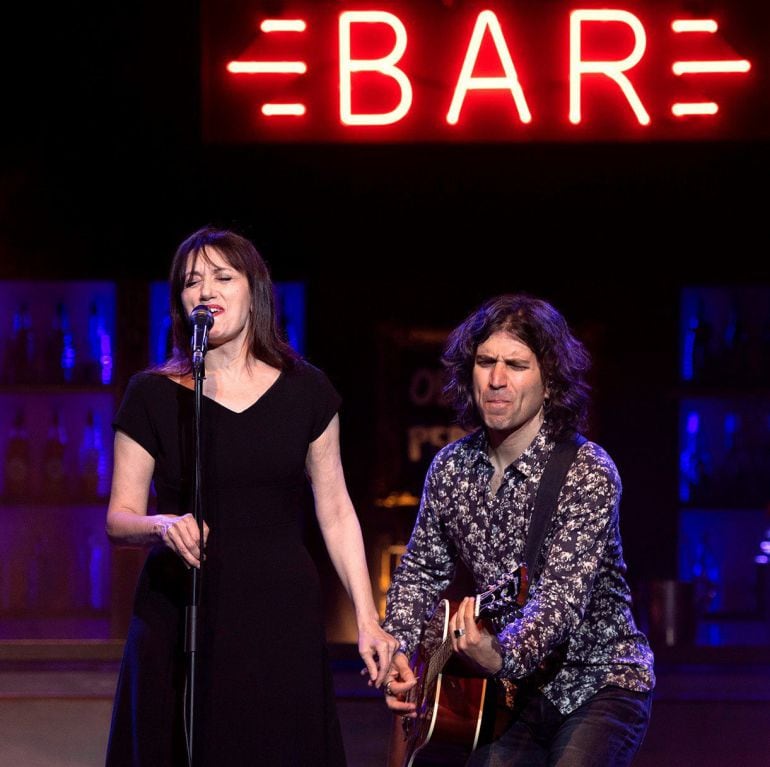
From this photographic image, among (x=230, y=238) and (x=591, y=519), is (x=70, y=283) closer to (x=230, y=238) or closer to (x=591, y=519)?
(x=230, y=238)

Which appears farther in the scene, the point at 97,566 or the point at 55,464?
the point at 97,566

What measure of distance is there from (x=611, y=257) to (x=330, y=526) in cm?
330

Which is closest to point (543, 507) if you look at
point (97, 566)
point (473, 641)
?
point (473, 641)

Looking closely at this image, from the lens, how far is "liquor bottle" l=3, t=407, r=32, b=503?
18.9 feet

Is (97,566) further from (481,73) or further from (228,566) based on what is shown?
(228,566)

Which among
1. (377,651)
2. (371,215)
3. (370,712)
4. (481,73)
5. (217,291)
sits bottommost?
(370,712)

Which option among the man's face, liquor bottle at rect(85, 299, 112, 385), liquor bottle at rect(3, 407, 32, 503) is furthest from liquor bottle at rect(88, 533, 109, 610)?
the man's face

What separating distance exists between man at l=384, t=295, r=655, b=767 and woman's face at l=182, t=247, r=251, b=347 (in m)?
0.50

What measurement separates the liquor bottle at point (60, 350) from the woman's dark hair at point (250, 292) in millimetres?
3285

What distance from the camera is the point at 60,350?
5840 millimetres

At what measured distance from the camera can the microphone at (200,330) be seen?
7.33 feet

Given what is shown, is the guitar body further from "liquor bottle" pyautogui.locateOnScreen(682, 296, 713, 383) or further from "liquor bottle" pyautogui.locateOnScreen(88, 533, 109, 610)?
"liquor bottle" pyautogui.locateOnScreen(88, 533, 109, 610)

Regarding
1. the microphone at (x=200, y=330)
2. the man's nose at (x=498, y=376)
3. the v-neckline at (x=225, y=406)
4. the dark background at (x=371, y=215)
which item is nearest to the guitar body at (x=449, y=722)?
the man's nose at (x=498, y=376)

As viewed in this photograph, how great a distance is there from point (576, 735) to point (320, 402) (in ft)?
2.95
